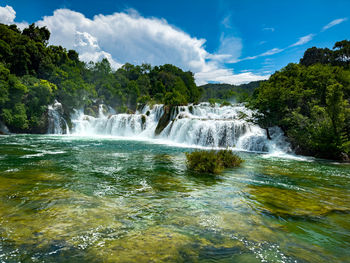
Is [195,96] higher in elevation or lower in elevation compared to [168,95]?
higher

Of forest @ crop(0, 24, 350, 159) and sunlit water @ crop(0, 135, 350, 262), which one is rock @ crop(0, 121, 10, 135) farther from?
sunlit water @ crop(0, 135, 350, 262)

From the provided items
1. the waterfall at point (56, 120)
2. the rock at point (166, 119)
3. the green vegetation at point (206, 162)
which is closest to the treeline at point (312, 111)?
the green vegetation at point (206, 162)

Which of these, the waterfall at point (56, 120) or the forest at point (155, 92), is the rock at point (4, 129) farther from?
the waterfall at point (56, 120)

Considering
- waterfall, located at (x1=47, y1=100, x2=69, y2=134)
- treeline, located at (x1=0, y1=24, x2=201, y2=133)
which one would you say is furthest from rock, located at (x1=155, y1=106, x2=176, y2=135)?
waterfall, located at (x1=47, y1=100, x2=69, y2=134)

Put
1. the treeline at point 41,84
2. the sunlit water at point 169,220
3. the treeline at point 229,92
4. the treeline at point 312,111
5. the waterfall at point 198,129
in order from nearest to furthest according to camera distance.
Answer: the sunlit water at point 169,220, the treeline at point 312,111, the waterfall at point 198,129, the treeline at point 41,84, the treeline at point 229,92

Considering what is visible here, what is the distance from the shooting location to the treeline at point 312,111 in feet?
43.7

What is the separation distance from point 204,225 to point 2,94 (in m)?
34.0

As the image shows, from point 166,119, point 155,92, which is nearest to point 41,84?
point 166,119

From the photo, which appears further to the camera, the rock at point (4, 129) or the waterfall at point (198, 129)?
the rock at point (4, 129)

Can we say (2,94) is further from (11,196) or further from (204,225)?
(204,225)

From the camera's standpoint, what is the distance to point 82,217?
409cm

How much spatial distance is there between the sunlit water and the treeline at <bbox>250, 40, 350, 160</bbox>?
798 cm

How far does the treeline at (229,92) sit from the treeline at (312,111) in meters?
48.6

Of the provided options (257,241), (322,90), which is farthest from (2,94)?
(322,90)
